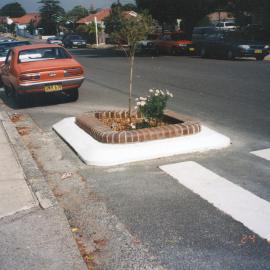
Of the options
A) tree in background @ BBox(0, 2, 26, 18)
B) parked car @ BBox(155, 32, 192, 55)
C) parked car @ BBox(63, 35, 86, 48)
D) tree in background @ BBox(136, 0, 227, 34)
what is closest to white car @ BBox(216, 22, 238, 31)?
tree in background @ BBox(136, 0, 227, 34)

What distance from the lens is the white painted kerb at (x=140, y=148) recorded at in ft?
19.5

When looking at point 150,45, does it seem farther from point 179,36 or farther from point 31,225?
point 31,225

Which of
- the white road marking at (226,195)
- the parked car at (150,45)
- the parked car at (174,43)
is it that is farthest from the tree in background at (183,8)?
the white road marking at (226,195)

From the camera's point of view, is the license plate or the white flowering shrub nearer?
the white flowering shrub

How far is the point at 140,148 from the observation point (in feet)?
20.0

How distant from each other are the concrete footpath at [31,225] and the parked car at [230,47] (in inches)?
754

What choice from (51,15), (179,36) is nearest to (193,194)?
(179,36)

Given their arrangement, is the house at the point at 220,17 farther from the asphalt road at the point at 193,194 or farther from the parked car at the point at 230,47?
the asphalt road at the point at 193,194

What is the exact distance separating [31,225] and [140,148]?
231 cm

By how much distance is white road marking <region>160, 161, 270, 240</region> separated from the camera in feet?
13.6

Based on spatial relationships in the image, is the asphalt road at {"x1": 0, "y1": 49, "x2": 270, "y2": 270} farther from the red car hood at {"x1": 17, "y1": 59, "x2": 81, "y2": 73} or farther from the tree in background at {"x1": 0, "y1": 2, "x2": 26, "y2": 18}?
the tree in background at {"x1": 0, "y1": 2, "x2": 26, "y2": 18}

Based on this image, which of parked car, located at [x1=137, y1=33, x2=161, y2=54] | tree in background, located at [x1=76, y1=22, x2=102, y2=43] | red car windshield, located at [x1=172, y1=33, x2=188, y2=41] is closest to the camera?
red car windshield, located at [x1=172, y1=33, x2=188, y2=41]

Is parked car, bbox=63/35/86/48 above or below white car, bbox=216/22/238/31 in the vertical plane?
below

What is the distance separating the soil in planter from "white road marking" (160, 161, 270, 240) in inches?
56.3
